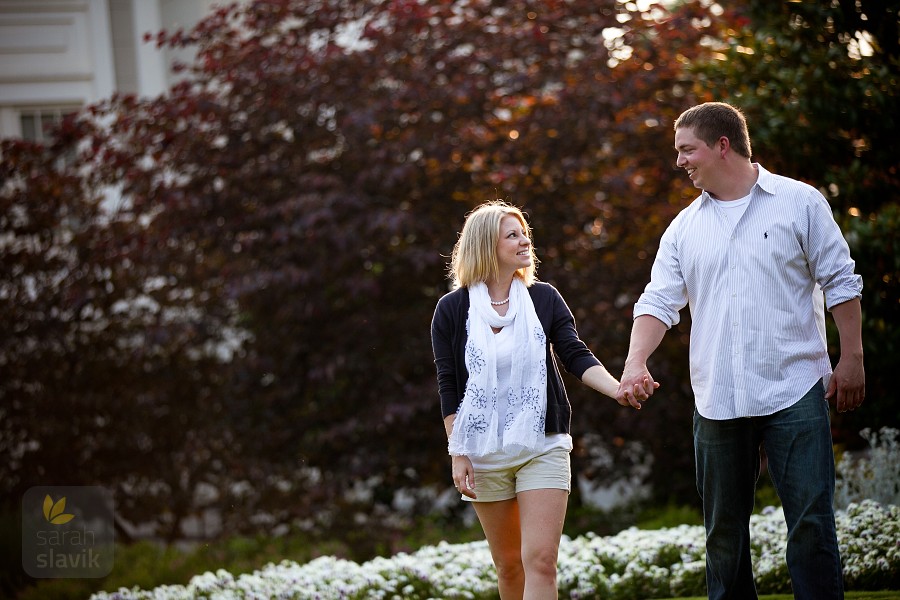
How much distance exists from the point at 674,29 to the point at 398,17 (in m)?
2.27

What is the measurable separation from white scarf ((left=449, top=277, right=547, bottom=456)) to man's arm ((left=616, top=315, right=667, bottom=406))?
0.33 meters

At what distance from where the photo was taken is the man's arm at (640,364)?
13.5ft

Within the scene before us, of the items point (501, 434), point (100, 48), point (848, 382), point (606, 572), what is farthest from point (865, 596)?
point (100, 48)

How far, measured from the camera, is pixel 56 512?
982cm

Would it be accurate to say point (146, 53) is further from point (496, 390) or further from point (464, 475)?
point (464, 475)

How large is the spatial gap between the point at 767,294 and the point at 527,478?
1132 mm

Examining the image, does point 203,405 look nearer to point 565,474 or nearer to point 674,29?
point 674,29

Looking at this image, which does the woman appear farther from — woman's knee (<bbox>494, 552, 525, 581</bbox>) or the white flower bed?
the white flower bed

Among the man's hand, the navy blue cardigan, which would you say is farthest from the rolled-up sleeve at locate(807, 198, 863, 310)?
the navy blue cardigan

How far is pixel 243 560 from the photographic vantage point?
8641 millimetres

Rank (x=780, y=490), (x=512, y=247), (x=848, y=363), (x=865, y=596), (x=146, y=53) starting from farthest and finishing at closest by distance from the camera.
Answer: (x=146, y=53) < (x=865, y=596) < (x=512, y=247) < (x=780, y=490) < (x=848, y=363)

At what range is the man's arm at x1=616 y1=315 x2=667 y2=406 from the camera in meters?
4.11

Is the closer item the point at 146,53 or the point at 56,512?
the point at 56,512

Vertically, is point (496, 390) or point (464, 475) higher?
point (496, 390)
